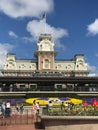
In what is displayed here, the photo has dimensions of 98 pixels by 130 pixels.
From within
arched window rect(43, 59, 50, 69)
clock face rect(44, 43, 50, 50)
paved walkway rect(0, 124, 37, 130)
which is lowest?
paved walkway rect(0, 124, 37, 130)

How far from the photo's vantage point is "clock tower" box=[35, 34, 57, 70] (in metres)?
114

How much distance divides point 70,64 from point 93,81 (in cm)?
4749

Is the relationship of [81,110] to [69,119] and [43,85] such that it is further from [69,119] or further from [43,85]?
[43,85]

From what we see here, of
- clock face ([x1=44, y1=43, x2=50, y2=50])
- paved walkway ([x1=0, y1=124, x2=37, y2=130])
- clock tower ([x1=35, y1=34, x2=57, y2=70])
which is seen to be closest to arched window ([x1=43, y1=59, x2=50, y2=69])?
clock tower ([x1=35, y1=34, x2=57, y2=70])

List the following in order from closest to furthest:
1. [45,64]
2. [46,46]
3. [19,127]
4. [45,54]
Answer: [19,127] → [45,64] → [45,54] → [46,46]

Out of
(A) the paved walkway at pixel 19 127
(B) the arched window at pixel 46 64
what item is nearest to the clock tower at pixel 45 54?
(B) the arched window at pixel 46 64

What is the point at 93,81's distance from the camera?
71.2 m

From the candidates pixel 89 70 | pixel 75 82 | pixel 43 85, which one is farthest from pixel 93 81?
pixel 89 70

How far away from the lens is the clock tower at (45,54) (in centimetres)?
11416

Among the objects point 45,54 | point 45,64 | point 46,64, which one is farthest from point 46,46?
point 45,64

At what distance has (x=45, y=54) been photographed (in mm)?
115500

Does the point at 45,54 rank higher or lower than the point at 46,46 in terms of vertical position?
lower

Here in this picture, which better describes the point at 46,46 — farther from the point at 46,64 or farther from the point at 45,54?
the point at 46,64

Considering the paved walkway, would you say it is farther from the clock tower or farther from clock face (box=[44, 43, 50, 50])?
clock face (box=[44, 43, 50, 50])
